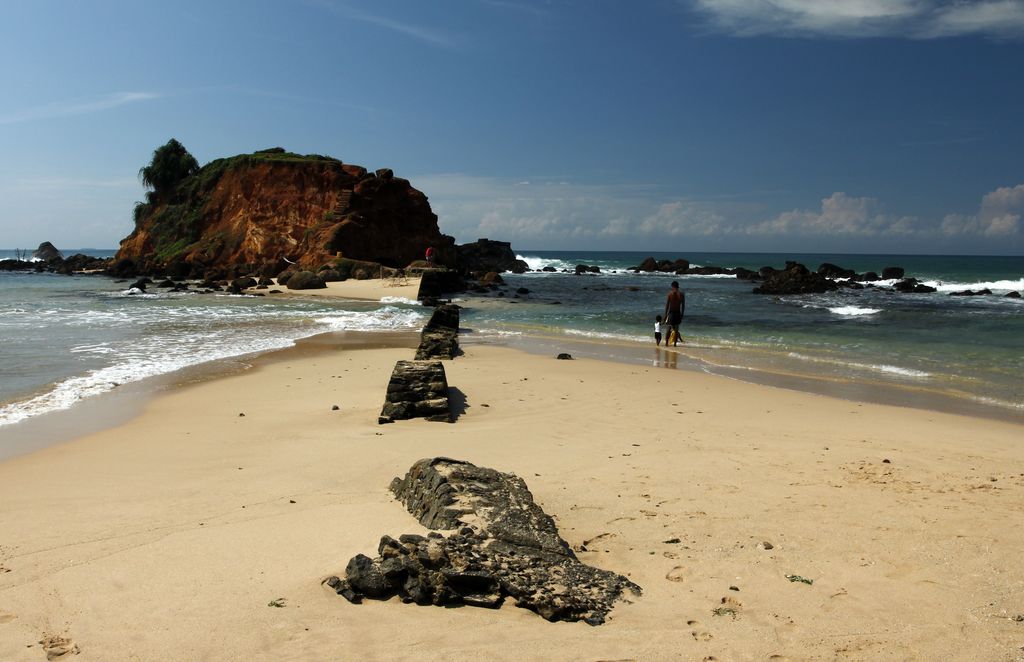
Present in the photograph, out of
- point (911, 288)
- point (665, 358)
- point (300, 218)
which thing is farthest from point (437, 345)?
→ point (911, 288)

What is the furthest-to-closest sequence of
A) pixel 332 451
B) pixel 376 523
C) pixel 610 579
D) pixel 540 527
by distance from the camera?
pixel 332 451 < pixel 376 523 < pixel 540 527 < pixel 610 579

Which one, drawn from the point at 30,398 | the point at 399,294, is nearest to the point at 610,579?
the point at 30,398

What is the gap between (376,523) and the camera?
4719 millimetres

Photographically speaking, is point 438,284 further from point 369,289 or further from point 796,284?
point 796,284

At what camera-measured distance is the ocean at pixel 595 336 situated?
38.1 ft

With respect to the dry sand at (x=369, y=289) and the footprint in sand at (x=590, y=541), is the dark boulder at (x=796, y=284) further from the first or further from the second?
the footprint in sand at (x=590, y=541)

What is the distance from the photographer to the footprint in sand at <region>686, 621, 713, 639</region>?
3.33m

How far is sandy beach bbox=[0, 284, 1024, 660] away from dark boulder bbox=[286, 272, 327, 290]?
28.5 m

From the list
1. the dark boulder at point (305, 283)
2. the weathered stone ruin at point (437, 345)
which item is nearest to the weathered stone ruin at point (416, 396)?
the weathered stone ruin at point (437, 345)

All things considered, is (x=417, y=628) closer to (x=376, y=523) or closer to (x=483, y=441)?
(x=376, y=523)

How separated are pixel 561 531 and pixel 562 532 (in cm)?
2

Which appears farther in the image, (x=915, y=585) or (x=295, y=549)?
(x=295, y=549)

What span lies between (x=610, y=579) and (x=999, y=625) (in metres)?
2.03

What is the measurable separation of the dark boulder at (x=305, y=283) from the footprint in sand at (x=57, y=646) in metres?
34.6
